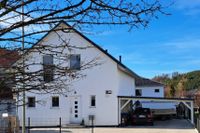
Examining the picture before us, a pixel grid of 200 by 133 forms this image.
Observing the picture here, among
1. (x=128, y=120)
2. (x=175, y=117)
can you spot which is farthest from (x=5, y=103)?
(x=175, y=117)

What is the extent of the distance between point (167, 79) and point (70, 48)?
105962 millimetres

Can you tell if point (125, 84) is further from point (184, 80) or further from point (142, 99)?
point (184, 80)

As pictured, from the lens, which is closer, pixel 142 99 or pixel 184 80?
pixel 142 99

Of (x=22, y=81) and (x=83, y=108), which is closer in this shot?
(x=22, y=81)

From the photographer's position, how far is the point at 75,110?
38781 mm

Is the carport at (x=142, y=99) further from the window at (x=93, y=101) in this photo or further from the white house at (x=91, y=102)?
the window at (x=93, y=101)

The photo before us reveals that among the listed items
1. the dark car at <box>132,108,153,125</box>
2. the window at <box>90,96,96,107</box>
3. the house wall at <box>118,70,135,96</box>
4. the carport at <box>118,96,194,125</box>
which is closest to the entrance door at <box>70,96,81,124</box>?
the window at <box>90,96,96,107</box>

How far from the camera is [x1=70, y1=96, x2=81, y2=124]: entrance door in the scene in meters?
38.6

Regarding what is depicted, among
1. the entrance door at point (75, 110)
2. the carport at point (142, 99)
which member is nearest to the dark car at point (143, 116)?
the carport at point (142, 99)

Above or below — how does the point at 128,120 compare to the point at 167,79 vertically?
below

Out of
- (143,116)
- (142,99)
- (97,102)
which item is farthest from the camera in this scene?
(143,116)

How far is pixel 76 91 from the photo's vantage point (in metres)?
38.8

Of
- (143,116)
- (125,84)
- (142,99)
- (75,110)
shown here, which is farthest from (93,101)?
(125,84)

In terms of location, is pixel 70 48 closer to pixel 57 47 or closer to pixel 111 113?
pixel 57 47
